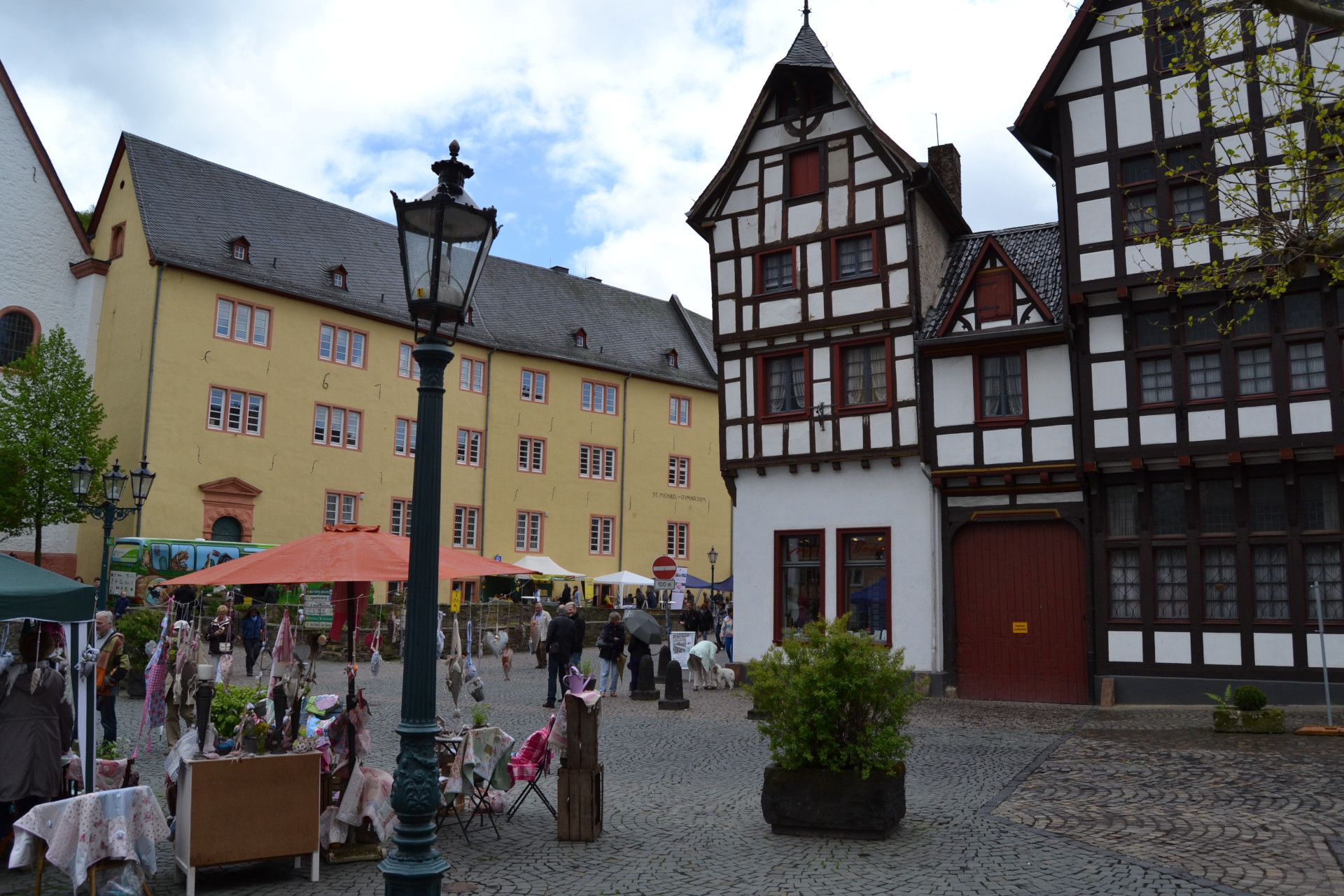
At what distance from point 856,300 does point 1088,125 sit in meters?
5.36

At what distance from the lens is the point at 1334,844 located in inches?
354

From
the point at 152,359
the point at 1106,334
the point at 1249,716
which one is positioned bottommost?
the point at 1249,716

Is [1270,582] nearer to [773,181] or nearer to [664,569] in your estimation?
[773,181]

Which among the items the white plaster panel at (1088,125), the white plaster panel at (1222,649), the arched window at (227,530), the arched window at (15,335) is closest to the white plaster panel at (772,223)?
the white plaster panel at (1088,125)

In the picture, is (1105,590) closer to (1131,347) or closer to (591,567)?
(1131,347)

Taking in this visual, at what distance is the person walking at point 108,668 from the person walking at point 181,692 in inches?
25.5

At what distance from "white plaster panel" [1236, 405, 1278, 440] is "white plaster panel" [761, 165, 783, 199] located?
10.3 m

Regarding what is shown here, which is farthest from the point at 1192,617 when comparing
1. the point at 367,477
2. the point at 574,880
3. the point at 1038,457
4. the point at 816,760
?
the point at 367,477

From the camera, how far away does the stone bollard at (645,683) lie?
22125 mm

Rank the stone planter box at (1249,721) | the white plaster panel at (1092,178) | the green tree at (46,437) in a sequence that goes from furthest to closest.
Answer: the green tree at (46,437) → the white plaster panel at (1092,178) → the stone planter box at (1249,721)

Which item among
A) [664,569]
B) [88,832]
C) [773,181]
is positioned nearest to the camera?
[88,832]

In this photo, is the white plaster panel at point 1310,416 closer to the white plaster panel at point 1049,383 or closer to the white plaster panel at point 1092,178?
the white plaster panel at point 1049,383

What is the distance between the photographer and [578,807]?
946cm

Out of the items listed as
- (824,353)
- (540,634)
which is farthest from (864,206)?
(540,634)
